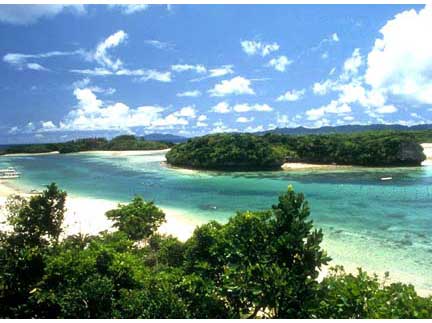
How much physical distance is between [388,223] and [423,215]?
15.4ft

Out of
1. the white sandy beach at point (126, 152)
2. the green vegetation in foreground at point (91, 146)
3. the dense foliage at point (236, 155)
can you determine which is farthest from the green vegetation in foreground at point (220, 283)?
the green vegetation in foreground at point (91, 146)

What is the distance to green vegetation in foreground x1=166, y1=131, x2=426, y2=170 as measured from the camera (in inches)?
2522

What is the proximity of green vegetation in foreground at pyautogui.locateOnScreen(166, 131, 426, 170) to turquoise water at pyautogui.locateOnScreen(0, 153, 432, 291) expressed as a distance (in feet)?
11.1

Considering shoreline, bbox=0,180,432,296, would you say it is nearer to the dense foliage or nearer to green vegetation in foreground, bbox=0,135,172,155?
the dense foliage

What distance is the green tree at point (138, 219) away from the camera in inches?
686

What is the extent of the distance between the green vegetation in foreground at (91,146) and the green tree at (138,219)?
370 feet

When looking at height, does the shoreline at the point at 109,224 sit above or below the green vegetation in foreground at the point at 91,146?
below

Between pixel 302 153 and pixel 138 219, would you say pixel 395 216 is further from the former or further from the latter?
pixel 302 153

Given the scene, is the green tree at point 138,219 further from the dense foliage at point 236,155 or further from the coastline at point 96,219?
the dense foliage at point 236,155

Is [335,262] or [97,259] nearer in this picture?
[97,259]

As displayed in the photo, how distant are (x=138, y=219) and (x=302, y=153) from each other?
56.8 metres

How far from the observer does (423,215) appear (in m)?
31.2

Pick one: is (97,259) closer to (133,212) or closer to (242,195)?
(133,212)

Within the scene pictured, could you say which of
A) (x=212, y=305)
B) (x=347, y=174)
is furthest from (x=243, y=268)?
(x=347, y=174)
